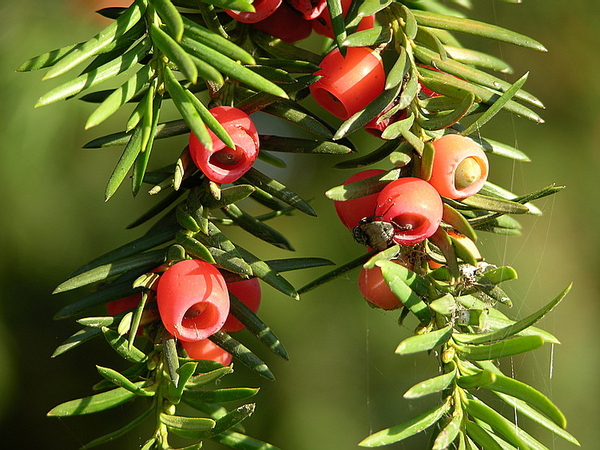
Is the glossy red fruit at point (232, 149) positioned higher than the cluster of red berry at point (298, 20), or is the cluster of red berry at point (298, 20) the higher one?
the cluster of red berry at point (298, 20)

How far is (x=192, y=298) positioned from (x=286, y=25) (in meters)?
0.32

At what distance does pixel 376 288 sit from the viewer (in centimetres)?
59

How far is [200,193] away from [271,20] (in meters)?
0.20

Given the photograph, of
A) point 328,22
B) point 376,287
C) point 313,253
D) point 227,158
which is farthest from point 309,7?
point 313,253

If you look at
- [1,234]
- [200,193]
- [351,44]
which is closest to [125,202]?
[1,234]

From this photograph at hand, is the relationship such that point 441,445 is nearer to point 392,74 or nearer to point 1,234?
point 392,74

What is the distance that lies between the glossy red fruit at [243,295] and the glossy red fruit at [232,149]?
0.13 meters

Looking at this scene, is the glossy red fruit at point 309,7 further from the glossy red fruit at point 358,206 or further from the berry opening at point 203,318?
the berry opening at point 203,318

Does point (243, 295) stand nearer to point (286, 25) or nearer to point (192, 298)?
point (192, 298)

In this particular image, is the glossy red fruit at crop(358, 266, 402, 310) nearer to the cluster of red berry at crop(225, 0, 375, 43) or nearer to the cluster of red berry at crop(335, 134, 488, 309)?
the cluster of red berry at crop(335, 134, 488, 309)

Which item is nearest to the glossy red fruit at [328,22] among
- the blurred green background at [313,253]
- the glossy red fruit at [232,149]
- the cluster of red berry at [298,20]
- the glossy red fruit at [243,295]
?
the cluster of red berry at [298,20]

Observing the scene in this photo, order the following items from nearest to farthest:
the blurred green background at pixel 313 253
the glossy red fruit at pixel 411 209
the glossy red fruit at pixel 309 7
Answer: the glossy red fruit at pixel 411 209 < the glossy red fruit at pixel 309 7 < the blurred green background at pixel 313 253

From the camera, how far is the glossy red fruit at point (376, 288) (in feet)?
1.93

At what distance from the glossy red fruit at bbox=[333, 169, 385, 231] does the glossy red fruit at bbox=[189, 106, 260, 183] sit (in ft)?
0.31
